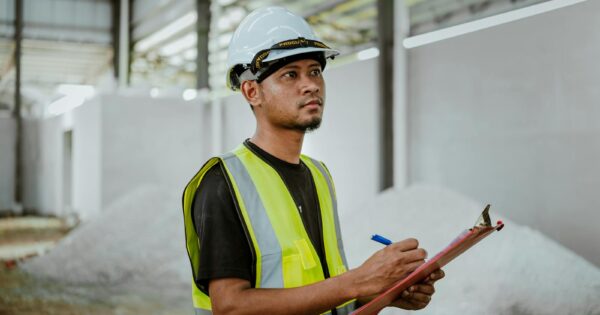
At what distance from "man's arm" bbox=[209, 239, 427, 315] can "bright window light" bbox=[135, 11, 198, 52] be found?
1230cm

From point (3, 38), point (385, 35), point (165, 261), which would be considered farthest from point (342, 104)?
point (3, 38)

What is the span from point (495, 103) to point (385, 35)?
187 centimetres

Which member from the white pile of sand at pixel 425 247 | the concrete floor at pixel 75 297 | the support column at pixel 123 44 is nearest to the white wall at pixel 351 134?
the white pile of sand at pixel 425 247

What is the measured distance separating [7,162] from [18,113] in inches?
53.1

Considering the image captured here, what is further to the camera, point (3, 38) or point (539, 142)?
point (3, 38)

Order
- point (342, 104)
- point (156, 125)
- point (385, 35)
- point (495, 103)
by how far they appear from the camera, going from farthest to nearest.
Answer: point (156, 125) < point (342, 104) < point (385, 35) < point (495, 103)

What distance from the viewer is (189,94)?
42.4 ft

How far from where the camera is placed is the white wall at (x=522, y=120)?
16.6ft

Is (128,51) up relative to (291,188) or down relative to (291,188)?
up

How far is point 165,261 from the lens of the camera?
7.74m

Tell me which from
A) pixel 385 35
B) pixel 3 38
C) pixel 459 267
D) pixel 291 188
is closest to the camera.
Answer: pixel 291 188

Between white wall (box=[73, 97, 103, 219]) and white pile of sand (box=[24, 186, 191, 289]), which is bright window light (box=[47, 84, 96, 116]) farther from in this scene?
white pile of sand (box=[24, 186, 191, 289])

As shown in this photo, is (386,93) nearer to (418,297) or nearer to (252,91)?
(252,91)

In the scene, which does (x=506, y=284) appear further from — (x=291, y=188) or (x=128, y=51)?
(x=128, y=51)
